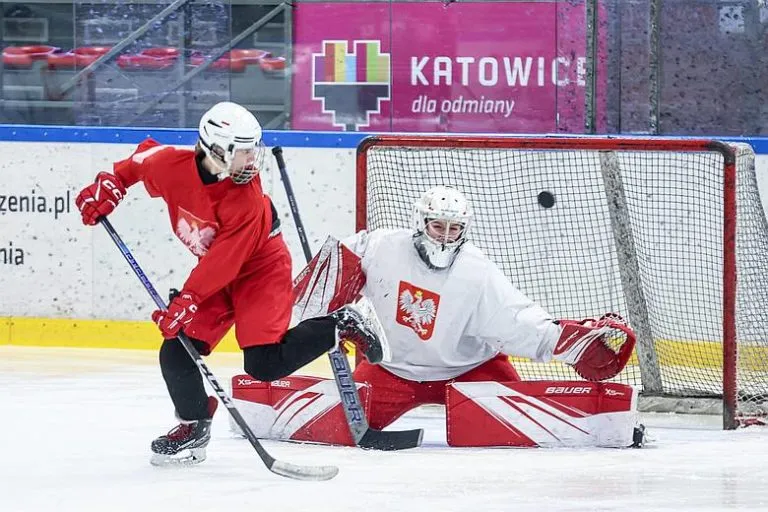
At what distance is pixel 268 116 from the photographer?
6.89 meters

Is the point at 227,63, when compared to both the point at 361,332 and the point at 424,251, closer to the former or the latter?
the point at 424,251

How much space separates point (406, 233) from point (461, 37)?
2.50 m

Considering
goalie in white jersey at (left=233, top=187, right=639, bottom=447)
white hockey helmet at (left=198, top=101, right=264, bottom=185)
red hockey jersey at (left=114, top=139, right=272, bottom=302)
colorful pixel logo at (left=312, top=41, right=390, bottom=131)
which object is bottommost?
goalie in white jersey at (left=233, top=187, right=639, bottom=447)

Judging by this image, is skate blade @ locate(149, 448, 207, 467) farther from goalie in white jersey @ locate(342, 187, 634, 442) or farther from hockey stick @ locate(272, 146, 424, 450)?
goalie in white jersey @ locate(342, 187, 634, 442)

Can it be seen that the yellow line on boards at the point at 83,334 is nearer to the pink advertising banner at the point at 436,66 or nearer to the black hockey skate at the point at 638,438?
the pink advertising banner at the point at 436,66

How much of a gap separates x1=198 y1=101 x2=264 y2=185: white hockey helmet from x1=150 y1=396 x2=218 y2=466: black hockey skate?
65 cm

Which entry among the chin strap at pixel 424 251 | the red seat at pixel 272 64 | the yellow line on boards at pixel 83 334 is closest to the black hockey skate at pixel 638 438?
the chin strap at pixel 424 251

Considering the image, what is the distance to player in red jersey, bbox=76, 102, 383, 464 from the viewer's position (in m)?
3.82

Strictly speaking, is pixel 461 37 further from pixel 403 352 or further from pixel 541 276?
pixel 403 352

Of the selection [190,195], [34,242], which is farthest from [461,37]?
[190,195]

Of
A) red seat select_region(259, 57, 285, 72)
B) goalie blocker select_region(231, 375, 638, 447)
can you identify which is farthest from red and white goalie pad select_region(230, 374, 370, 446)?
red seat select_region(259, 57, 285, 72)

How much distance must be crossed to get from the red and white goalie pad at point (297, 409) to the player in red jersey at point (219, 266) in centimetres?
31

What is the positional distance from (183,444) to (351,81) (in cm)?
314

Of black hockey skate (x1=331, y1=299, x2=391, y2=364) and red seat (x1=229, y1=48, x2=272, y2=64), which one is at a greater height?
red seat (x1=229, y1=48, x2=272, y2=64)
